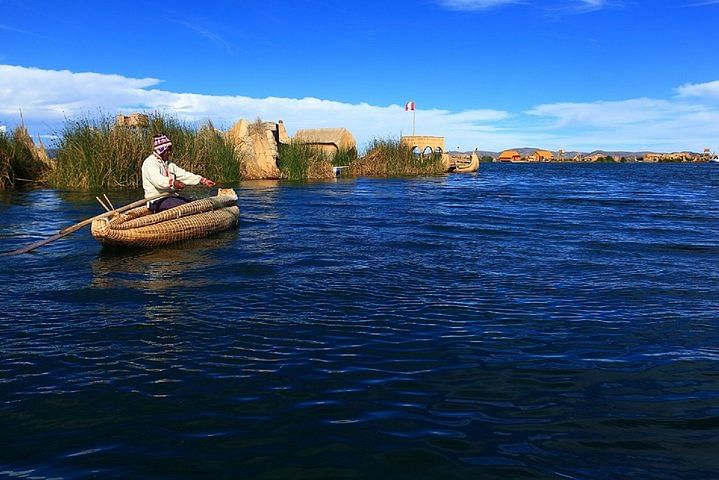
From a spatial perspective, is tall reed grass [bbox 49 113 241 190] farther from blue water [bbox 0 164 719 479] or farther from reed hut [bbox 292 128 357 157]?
reed hut [bbox 292 128 357 157]

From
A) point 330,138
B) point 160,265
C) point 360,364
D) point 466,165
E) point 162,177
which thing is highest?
point 330,138

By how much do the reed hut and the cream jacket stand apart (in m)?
31.3

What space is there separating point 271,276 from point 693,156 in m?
152

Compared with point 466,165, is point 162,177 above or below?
below

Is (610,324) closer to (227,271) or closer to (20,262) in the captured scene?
(227,271)

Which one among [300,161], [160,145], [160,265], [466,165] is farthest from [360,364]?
[466,165]

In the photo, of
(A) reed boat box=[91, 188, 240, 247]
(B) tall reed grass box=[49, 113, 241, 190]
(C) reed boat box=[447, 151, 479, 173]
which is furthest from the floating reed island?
(A) reed boat box=[91, 188, 240, 247]

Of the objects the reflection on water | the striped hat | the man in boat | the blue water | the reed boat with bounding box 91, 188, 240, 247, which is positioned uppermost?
the striped hat

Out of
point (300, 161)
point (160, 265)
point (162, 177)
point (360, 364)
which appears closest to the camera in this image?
point (360, 364)

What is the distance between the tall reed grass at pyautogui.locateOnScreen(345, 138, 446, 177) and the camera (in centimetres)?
4188

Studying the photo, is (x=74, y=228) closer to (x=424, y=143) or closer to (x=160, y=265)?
(x=160, y=265)

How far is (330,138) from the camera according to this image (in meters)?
43.8

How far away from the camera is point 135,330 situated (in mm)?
5602

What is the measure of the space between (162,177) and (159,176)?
59 millimetres
